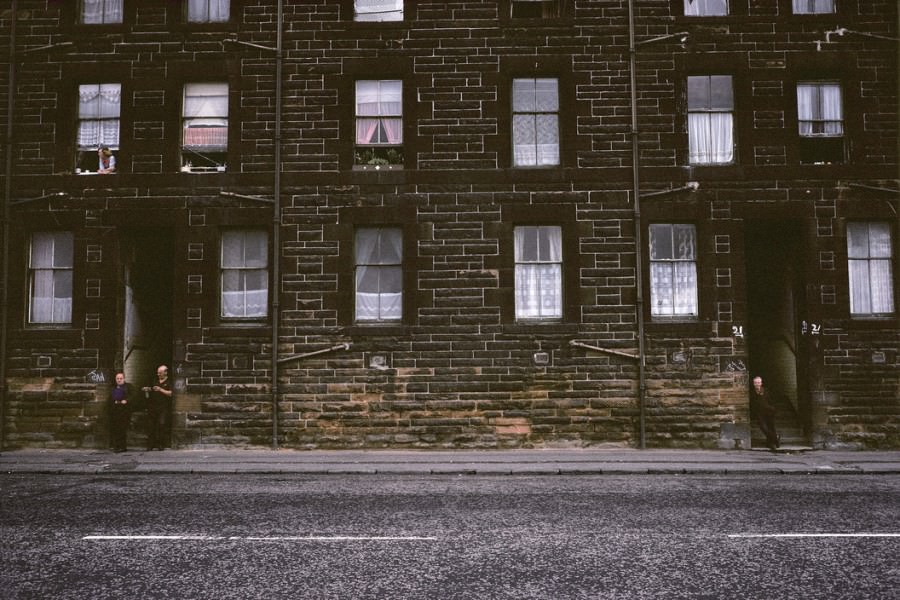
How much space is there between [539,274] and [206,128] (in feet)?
27.9

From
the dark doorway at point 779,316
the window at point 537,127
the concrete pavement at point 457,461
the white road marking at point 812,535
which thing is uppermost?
the window at point 537,127

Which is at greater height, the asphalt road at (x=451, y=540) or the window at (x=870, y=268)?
the window at (x=870, y=268)

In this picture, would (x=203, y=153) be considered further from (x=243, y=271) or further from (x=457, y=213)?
(x=457, y=213)

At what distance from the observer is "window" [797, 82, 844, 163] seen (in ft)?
52.5

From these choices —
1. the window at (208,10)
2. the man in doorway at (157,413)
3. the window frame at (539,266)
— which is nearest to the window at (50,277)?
the man in doorway at (157,413)

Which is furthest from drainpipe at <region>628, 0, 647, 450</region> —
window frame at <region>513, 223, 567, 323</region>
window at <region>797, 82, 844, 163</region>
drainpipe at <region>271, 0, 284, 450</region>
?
drainpipe at <region>271, 0, 284, 450</region>

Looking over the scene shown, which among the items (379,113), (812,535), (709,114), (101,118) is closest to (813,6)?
(709,114)

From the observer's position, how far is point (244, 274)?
52.4 ft

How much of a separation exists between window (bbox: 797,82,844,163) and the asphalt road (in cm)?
826

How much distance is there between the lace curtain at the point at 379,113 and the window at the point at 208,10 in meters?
3.67

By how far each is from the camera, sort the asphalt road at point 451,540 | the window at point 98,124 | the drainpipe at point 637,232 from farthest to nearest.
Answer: the window at point 98,124
the drainpipe at point 637,232
the asphalt road at point 451,540

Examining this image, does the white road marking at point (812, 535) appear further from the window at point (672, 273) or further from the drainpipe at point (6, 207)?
the drainpipe at point (6, 207)

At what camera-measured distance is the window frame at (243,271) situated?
15859 millimetres

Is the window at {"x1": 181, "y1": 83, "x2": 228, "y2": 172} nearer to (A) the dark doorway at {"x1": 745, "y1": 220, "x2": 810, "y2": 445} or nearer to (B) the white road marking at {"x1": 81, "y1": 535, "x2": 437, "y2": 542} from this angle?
(B) the white road marking at {"x1": 81, "y1": 535, "x2": 437, "y2": 542}
